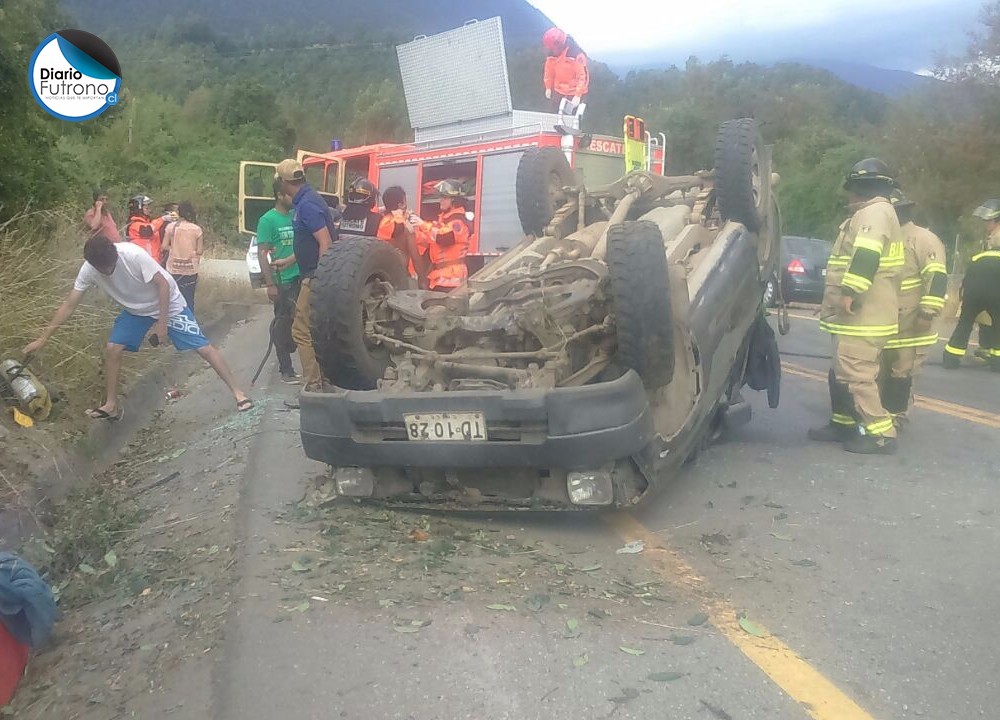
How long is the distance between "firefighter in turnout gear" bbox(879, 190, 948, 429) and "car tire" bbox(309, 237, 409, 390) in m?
3.57

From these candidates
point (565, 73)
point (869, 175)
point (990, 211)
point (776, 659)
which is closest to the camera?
point (776, 659)

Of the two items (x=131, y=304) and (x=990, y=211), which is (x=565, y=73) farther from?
(x=131, y=304)

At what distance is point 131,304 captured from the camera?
22.0 ft

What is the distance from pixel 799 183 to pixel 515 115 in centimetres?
2575

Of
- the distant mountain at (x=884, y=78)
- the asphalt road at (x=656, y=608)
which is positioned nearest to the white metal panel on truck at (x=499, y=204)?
the asphalt road at (x=656, y=608)

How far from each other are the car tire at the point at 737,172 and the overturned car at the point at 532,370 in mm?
288

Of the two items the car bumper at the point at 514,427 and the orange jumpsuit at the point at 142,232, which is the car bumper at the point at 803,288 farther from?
the car bumper at the point at 514,427

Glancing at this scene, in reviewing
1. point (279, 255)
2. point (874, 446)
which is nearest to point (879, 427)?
point (874, 446)

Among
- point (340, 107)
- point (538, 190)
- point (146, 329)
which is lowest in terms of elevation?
point (146, 329)

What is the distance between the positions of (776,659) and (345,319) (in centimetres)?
264

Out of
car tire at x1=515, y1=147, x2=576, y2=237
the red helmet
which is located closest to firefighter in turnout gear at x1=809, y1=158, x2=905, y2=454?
car tire at x1=515, y1=147, x2=576, y2=237

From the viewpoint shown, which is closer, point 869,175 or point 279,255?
point 869,175

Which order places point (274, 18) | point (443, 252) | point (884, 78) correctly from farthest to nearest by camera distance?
point (274, 18), point (884, 78), point (443, 252)

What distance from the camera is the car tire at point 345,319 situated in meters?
4.75
